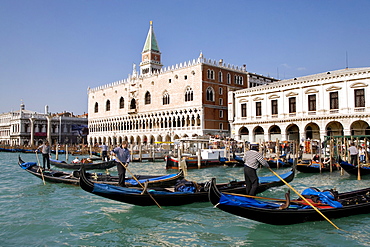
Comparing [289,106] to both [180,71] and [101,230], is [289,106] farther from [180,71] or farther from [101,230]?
[101,230]

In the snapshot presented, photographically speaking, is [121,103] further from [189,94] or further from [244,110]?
[244,110]

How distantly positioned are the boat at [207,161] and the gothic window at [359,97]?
765 centimetres

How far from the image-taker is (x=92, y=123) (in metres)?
41.4

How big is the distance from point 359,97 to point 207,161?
30.6ft

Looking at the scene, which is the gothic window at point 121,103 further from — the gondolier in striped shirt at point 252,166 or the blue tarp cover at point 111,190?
the gondolier in striped shirt at point 252,166

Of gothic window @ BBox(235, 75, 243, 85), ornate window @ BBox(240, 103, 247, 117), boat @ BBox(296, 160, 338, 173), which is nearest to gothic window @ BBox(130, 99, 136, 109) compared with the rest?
gothic window @ BBox(235, 75, 243, 85)

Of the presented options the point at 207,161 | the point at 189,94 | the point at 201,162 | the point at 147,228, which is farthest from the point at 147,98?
the point at 147,228

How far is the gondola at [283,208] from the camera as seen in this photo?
4.96m

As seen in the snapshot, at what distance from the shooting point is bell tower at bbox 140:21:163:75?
38.8m

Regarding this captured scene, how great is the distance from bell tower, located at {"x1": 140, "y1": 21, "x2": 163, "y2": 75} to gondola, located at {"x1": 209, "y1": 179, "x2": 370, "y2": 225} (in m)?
34.5

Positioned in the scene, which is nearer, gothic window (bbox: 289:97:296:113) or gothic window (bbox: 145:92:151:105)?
gothic window (bbox: 289:97:296:113)

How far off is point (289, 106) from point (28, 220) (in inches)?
735

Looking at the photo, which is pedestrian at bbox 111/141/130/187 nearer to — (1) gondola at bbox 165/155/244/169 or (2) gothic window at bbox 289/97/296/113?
(1) gondola at bbox 165/155/244/169

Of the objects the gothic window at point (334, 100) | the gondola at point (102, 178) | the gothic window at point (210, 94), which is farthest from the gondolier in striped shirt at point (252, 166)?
the gothic window at point (210, 94)
